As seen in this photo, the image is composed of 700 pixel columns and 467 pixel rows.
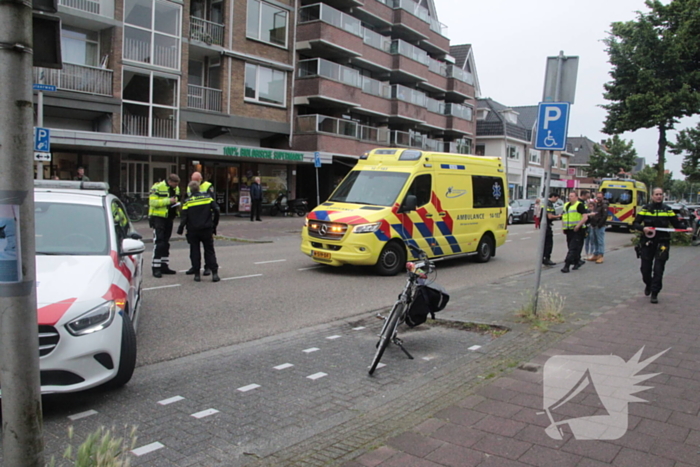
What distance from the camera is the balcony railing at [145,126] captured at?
2333cm

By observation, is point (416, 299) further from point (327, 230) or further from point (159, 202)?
point (159, 202)

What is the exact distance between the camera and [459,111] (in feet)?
143

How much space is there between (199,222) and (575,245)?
767 cm

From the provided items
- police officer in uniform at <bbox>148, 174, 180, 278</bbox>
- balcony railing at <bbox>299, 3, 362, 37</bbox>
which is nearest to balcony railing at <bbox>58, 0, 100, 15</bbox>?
balcony railing at <bbox>299, 3, 362, 37</bbox>

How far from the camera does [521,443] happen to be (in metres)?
3.67

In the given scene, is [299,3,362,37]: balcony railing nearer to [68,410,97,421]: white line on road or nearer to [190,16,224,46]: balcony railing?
[190,16,224,46]: balcony railing

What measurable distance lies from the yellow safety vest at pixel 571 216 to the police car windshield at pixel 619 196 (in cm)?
1507

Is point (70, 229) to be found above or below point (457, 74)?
below

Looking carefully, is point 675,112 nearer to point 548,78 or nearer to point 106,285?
point 548,78

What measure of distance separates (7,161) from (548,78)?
623 centimetres

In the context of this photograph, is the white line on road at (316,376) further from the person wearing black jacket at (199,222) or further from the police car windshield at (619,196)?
the police car windshield at (619,196)

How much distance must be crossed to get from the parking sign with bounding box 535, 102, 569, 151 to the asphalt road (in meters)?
3.17

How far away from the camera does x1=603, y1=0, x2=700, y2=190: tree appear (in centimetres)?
2136

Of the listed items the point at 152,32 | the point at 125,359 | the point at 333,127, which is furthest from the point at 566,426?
the point at 333,127
